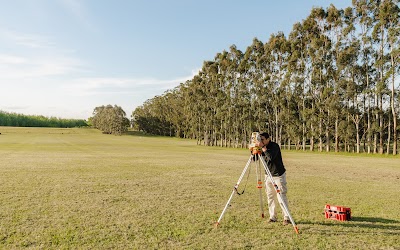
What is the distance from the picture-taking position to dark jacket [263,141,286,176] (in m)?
10.6

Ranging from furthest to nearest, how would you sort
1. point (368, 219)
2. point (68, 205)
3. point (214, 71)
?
1. point (214, 71)
2. point (68, 205)
3. point (368, 219)

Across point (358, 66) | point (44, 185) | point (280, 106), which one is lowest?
point (44, 185)

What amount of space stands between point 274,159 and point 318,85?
54.7 meters

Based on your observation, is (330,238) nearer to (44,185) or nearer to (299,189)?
(299,189)

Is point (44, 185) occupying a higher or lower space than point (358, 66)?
lower

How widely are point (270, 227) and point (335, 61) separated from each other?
55.1 m

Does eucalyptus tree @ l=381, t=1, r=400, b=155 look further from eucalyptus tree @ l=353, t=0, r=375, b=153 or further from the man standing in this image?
the man standing

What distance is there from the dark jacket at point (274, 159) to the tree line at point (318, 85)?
44365 millimetres

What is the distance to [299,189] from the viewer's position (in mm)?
17703

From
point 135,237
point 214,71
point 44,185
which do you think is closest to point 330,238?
point 135,237

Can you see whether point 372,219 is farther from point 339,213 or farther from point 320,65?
point 320,65

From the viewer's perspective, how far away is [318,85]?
6100 cm

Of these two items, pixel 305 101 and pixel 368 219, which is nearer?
pixel 368 219

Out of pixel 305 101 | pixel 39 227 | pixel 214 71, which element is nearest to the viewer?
pixel 39 227
